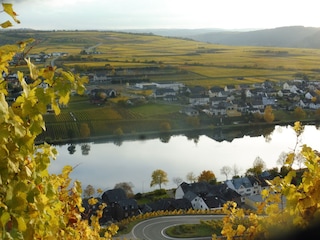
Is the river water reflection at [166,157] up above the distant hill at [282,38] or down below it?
below

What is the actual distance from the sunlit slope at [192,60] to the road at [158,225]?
15.1 metres

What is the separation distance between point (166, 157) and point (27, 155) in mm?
10562

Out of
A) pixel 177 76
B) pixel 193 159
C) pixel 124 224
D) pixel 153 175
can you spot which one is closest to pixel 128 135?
pixel 193 159

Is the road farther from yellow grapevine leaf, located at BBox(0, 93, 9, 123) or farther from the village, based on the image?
yellow grapevine leaf, located at BBox(0, 93, 9, 123)

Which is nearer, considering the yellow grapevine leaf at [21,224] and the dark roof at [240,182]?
the yellow grapevine leaf at [21,224]

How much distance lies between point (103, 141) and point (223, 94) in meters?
8.75

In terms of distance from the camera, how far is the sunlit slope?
24.7m

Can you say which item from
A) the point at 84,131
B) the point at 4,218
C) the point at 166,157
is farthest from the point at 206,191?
the point at 4,218

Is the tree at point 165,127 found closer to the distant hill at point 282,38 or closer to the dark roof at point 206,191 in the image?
the dark roof at point 206,191

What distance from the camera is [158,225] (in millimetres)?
6562

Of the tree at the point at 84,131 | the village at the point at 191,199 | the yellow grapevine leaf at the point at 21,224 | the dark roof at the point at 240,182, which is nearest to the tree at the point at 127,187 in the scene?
the village at the point at 191,199

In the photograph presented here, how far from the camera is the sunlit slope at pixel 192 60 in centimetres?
2473

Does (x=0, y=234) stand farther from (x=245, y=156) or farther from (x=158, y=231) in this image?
(x=245, y=156)

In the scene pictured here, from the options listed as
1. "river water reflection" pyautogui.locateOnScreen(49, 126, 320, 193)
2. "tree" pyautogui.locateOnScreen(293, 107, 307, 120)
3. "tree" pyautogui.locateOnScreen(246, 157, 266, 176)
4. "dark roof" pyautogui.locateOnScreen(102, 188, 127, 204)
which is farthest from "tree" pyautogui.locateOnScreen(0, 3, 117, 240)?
"tree" pyautogui.locateOnScreen(293, 107, 307, 120)
